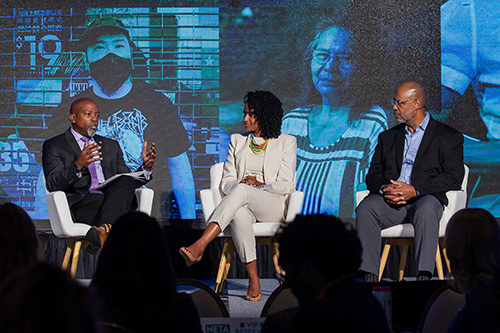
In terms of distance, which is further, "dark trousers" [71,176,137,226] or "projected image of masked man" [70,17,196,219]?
"projected image of masked man" [70,17,196,219]

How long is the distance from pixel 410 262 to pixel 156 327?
407cm

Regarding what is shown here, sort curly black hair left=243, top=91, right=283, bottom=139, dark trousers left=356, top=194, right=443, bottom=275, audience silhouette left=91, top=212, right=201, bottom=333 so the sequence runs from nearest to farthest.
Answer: audience silhouette left=91, top=212, right=201, bottom=333
dark trousers left=356, top=194, right=443, bottom=275
curly black hair left=243, top=91, right=283, bottom=139

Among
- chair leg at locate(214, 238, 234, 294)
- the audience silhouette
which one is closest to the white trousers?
chair leg at locate(214, 238, 234, 294)

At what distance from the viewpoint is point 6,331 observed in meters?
0.85

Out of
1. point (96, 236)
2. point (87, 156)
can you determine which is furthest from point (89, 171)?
point (96, 236)

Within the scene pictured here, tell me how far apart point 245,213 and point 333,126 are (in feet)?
5.56

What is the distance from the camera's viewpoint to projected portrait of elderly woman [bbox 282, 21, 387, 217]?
5539mm

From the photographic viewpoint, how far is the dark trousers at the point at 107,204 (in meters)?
4.30

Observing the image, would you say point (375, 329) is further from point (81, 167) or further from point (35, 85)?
point (35, 85)

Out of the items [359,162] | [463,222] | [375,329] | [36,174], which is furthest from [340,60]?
[375,329]

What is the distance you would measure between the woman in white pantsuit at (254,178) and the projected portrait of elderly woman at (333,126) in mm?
899

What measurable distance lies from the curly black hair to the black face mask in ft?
4.74

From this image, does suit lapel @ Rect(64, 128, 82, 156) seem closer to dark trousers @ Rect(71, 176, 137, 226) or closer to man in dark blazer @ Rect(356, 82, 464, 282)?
dark trousers @ Rect(71, 176, 137, 226)

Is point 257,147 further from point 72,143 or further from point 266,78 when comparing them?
point 72,143
